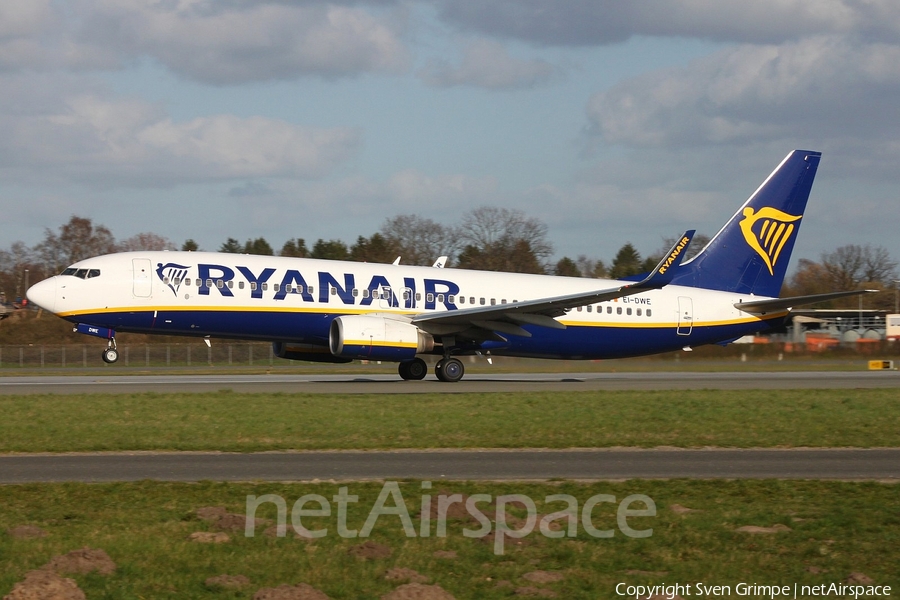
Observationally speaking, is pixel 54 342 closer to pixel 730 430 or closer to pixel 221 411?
pixel 221 411

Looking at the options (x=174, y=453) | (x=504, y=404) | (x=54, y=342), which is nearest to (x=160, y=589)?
(x=174, y=453)

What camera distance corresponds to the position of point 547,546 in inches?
359

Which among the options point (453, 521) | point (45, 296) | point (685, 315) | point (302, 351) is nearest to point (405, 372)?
point (302, 351)

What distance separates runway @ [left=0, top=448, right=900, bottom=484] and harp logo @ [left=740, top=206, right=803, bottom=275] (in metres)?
20.9

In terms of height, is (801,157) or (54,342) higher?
(801,157)

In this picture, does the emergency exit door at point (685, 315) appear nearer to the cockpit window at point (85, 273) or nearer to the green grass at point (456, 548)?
the cockpit window at point (85, 273)

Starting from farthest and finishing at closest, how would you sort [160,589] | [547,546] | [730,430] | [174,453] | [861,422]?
[861,422]
[730,430]
[174,453]
[547,546]
[160,589]

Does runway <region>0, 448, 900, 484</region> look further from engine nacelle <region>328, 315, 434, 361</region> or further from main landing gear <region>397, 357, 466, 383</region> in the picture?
main landing gear <region>397, 357, 466, 383</region>

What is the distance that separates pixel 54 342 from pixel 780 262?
5219 centimetres

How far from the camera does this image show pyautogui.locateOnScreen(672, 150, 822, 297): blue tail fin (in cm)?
3634

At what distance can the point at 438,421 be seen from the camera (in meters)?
19.5

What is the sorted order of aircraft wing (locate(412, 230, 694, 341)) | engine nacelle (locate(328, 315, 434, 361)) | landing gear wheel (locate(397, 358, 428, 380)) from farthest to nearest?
landing gear wheel (locate(397, 358, 428, 380)), aircraft wing (locate(412, 230, 694, 341)), engine nacelle (locate(328, 315, 434, 361))

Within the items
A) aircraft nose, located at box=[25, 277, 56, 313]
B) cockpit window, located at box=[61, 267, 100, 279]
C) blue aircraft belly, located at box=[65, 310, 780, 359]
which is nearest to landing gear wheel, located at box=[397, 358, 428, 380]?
blue aircraft belly, located at box=[65, 310, 780, 359]

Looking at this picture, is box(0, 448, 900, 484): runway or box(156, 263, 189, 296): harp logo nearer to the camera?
box(0, 448, 900, 484): runway
